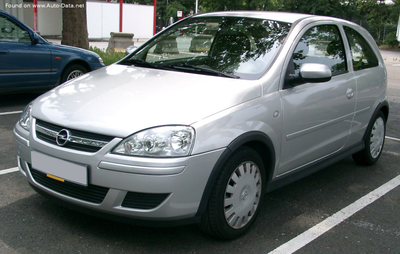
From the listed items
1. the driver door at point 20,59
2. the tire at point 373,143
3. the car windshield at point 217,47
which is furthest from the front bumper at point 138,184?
the driver door at point 20,59

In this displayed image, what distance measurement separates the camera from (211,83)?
3398mm

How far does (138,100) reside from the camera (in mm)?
3139

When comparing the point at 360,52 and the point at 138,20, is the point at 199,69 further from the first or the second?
the point at 138,20

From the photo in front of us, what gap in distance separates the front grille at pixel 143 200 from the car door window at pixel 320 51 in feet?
4.97

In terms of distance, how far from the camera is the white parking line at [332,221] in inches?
128

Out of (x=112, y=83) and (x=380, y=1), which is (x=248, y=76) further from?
(x=380, y=1)

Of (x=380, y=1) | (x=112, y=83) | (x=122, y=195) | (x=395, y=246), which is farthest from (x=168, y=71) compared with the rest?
(x=380, y=1)

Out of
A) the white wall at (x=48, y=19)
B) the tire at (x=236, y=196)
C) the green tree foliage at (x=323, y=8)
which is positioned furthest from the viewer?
the green tree foliage at (x=323, y=8)

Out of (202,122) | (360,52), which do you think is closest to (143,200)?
(202,122)

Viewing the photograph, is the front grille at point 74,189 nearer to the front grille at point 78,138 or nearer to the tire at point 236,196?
the front grille at point 78,138

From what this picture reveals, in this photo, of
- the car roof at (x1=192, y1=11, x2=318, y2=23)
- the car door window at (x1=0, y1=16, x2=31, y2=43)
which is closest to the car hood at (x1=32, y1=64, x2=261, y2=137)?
the car roof at (x1=192, y1=11, x2=318, y2=23)

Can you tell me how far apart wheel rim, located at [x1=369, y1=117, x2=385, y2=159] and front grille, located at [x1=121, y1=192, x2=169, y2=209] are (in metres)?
3.23

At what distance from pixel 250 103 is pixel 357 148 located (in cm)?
212

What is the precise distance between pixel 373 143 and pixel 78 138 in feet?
11.9
